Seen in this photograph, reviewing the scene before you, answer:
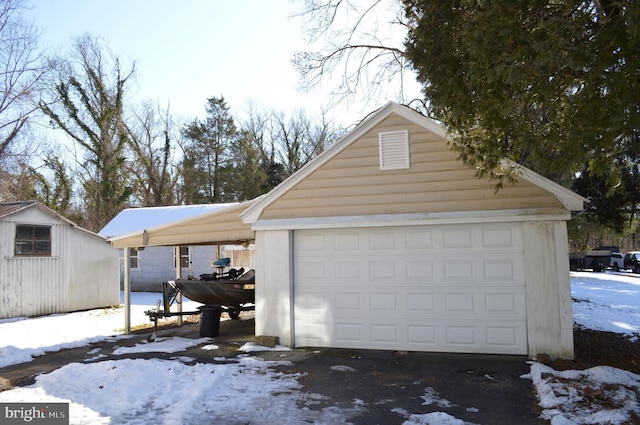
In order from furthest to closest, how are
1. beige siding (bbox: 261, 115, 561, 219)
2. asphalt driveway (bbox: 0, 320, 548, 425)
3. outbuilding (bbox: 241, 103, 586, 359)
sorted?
beige siding (bbox: 261, 115, 561, 219), outbuilding (bbox: 241, 103, 586, 359), asphalt driveway (bbox: 0, 320, 548, 425)

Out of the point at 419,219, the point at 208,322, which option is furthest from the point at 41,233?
the point at 419,219

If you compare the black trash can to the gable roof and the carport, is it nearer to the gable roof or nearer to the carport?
the carport

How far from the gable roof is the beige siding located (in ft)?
0.06

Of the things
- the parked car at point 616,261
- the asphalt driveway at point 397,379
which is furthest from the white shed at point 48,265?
the parked car at point 616,261

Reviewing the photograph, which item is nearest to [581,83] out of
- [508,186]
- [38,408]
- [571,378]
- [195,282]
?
[508,186]

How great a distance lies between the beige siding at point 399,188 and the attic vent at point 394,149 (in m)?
0.09

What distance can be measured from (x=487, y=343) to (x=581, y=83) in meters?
4.54

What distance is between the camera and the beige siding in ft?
28.9

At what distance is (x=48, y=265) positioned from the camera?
624 inches

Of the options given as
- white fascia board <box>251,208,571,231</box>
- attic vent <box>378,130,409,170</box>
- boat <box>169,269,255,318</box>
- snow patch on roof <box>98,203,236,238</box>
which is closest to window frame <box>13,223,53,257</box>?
snow patch on roof <box>98,203,236,238</box>

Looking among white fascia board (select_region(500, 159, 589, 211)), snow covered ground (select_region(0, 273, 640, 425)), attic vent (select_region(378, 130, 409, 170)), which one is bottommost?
snow covered ground (select_region(0, 273, 640, 425))

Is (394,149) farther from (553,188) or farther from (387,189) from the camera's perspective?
(553,188)

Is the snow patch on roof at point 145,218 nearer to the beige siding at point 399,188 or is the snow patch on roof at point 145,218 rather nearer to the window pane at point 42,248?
the window pane at point 42,248
